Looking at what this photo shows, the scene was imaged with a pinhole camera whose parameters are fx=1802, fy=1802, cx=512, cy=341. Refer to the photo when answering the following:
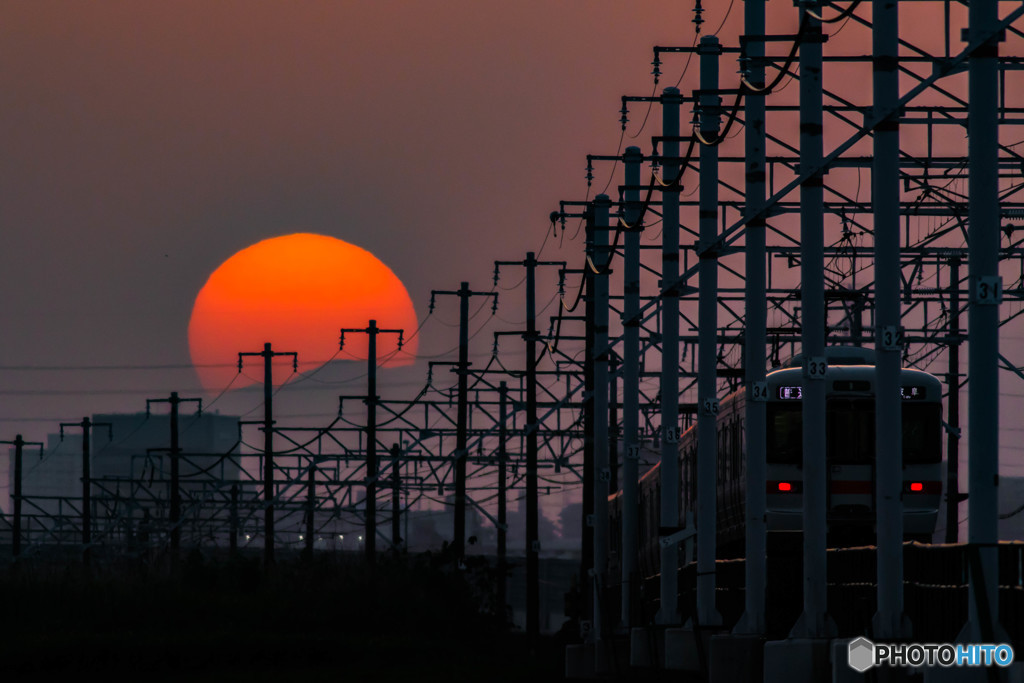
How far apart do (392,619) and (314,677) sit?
14552 millimetres

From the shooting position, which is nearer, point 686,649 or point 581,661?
point 686,649

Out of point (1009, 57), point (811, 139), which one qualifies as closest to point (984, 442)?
point (811, 139)

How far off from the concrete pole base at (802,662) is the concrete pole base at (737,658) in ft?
7.18

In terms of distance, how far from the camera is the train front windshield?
2723 centimetres

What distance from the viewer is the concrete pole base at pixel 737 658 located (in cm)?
2098

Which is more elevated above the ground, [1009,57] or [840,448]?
[1009,57]

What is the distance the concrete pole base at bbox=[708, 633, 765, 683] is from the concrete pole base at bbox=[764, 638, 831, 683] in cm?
219

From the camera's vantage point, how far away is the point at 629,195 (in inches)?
1241

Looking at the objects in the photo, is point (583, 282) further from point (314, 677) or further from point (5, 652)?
point (5, 652)

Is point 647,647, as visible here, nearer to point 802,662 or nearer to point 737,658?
point 737,658

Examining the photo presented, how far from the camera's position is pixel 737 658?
21125 mm

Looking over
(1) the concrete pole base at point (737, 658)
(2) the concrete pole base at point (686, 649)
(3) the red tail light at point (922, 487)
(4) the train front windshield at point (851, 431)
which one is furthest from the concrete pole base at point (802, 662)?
(3) the red tail light at point (922, 487)

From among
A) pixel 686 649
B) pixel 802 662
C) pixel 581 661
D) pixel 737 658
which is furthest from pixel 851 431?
pixel 581 661

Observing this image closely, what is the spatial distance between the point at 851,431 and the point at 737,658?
7.12 meters
